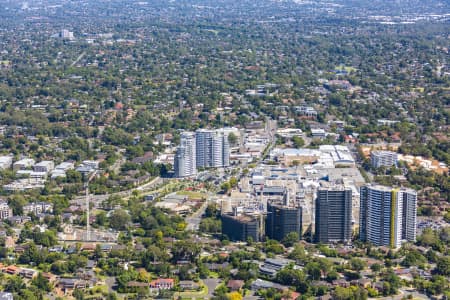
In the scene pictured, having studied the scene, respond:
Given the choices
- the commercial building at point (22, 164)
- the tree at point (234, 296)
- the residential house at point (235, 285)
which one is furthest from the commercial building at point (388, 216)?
the commercial building at point (22, 164)

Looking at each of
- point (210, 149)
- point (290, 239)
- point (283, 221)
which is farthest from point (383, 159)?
point (290, 239)

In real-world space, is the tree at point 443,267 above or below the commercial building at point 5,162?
above

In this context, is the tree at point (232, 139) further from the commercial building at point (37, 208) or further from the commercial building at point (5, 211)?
the commercial building at point (5, 211)

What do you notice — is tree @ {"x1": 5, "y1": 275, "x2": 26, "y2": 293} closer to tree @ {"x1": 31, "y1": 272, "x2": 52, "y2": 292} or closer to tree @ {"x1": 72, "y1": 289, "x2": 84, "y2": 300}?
tree @ {"x1": 31, "y1": 272, "x2": 52, "y2": 292}

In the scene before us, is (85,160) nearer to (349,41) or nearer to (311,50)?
(311,50)

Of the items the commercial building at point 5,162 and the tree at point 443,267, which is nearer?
the tree at point 443,267
